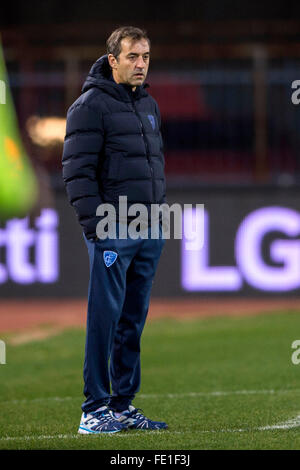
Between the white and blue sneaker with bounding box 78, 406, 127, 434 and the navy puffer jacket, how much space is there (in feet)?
3.03

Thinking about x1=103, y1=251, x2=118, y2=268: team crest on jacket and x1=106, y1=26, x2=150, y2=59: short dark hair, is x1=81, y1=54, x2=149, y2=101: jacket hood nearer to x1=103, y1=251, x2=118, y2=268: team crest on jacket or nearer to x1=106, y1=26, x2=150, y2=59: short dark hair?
x1=106, y1=26, x2=150, y2=59: short dark hair

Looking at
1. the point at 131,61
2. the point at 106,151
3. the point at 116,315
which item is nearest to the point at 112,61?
the point at 131,61

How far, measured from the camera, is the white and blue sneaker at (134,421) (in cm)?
522

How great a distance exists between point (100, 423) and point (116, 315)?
56cm

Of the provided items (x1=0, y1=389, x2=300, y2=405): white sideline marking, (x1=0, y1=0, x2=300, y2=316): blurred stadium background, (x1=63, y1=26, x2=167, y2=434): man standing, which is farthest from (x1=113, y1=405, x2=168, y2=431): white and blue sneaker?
(x1=0, y1=0, x2=300, y2=316): blurred stadium background

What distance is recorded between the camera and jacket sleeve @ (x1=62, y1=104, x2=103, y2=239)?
498cm

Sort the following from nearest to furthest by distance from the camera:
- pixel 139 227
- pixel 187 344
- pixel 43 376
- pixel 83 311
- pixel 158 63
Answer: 1. pixel 139 227
2. pixel 43 376
3. pixel 187 344
4. pixel 83 311
5. pixel 158 63

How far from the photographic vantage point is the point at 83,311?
39.4 ft

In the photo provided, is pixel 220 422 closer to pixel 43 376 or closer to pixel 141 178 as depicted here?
pixel 141 178

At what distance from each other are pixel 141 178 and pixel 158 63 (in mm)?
9096

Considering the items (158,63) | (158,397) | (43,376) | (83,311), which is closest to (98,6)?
(158,63)

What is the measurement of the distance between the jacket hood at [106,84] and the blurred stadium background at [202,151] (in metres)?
5.87

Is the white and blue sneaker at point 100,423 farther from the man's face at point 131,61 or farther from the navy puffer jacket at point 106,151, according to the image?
the man's face at point 131,61

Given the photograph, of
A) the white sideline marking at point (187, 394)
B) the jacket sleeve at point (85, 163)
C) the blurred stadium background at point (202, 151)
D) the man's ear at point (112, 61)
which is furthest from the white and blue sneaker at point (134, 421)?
the blurred stadium background at point (202, 151)
